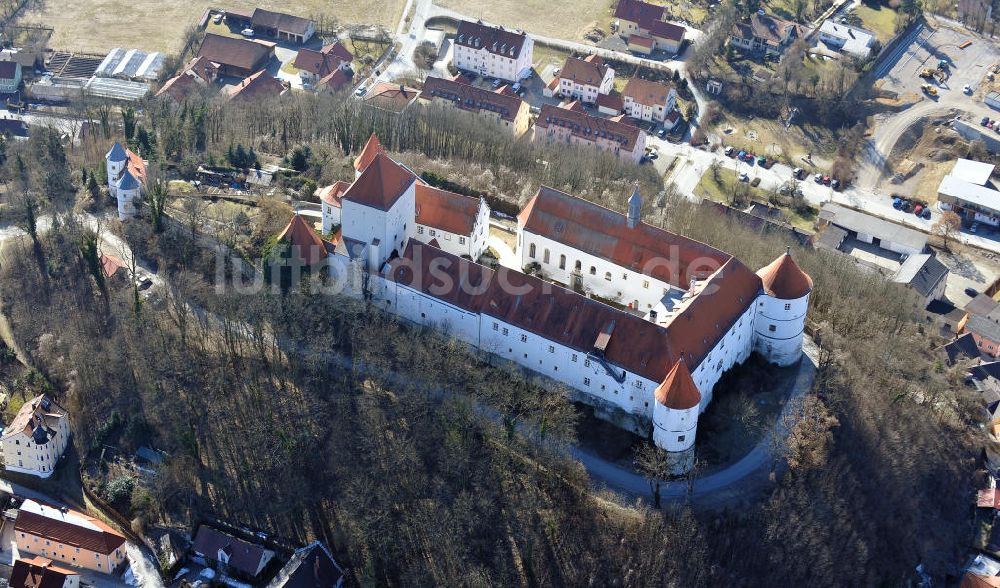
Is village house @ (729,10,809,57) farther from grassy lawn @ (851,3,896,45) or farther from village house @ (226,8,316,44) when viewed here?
village house @ (226,8,316,44)

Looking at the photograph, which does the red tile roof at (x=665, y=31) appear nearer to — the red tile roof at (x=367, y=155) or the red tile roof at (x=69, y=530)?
the red tile roof at (x=367, y=155)

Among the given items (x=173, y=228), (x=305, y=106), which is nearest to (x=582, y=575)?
(x=173, y=228)

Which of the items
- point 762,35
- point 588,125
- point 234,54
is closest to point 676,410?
point 588,125

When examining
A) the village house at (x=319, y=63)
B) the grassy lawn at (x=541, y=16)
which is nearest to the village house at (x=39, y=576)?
the village house at (x=319, y=63)

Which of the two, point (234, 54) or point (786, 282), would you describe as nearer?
point (786, 282)

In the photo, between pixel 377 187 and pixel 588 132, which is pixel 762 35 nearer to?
pixel 588 132

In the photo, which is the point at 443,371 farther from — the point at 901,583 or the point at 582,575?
the point at 901,583

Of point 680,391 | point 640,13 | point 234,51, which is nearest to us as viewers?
point 680,391
